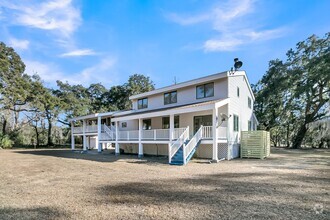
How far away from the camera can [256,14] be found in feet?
45.5

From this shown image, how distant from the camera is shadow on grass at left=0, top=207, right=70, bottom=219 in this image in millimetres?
4520

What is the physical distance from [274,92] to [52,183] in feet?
92.9

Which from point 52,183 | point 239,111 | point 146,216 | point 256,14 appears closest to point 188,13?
point 256,14

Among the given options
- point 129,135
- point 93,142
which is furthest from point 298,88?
point 93,142

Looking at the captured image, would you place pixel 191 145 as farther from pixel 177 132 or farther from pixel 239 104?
pixel 239 104

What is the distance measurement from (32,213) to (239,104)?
50.7 ft

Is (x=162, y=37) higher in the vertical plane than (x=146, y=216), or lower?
higher

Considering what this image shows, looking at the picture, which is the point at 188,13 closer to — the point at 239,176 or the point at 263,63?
the point at 239,176

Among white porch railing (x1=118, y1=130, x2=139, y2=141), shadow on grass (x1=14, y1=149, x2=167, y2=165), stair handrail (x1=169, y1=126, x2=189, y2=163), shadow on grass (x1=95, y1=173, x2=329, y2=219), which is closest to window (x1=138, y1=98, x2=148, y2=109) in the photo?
white porch railing (x1=118, y1=130, x2=139, y2=141)

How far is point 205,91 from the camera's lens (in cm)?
1661

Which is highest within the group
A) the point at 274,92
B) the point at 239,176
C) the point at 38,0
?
the point at 38,0

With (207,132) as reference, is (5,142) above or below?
below

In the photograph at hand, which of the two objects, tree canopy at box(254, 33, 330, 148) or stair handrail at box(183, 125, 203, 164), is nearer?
stair handrail at box(183, 125, 203, 164)

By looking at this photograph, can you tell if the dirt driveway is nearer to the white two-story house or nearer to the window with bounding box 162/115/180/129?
the white two-story house
